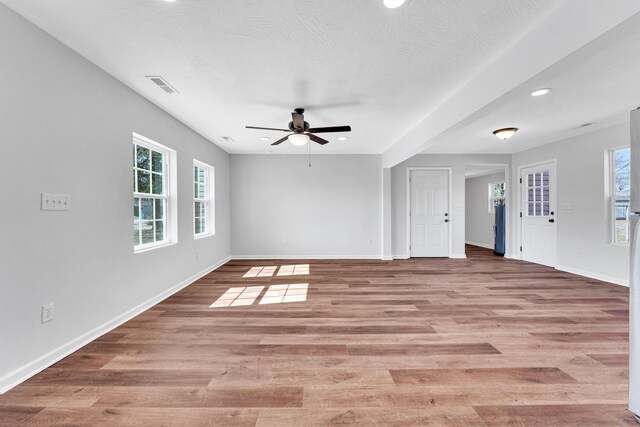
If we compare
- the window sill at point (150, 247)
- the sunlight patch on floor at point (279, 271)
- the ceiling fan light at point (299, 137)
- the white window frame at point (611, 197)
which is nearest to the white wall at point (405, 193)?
the white window frame at point (611, 197)

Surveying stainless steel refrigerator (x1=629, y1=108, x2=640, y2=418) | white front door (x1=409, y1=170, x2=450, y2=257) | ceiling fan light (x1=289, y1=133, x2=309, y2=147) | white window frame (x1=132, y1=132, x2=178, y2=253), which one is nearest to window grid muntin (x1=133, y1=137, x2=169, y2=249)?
white window frame (x1=132, y1=132, x2=178, y2=253)

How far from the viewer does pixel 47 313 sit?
197 centimetres

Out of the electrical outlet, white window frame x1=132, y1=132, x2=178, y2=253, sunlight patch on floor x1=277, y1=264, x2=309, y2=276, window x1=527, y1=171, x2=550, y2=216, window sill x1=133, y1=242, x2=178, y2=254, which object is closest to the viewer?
the electrical outlet

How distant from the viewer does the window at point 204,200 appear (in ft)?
16.4

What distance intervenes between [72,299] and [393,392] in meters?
2.57

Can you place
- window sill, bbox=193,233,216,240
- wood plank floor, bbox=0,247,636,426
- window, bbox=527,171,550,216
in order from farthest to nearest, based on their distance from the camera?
window, bbox=527,171,550,216, window sill, bbox=193,233,216,240, wood plank floor, bbox=0,247,636,426

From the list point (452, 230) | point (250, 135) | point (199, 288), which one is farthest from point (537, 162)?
point (199, 288)

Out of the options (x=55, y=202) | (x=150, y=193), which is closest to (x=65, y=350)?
(x=55, y=202)

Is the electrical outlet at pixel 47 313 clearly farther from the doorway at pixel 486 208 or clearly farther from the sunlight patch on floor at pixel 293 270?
the doorway at pixel 486 208

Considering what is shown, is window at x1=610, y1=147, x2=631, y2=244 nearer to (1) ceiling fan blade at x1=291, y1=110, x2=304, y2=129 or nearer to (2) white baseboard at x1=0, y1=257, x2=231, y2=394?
(1) ceiling fan blade at x1=291, y1=110, x2=304, y2=129

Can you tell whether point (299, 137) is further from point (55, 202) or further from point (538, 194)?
point (538, 194)

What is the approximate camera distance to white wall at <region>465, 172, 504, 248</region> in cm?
801

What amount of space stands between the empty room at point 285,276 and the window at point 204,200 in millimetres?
517

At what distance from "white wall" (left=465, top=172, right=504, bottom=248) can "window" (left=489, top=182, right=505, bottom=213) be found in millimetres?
97
